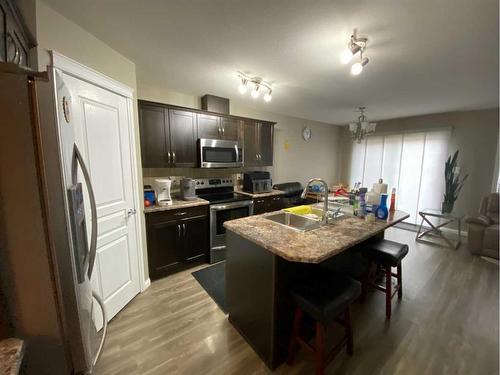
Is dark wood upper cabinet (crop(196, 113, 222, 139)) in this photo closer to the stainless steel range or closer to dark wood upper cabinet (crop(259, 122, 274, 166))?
the stainless steel range

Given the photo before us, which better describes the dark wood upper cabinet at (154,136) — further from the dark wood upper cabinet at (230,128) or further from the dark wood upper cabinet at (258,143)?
the dark wood upper cabinet at (258,143)

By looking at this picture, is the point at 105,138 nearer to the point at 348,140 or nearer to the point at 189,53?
the point at 189,53

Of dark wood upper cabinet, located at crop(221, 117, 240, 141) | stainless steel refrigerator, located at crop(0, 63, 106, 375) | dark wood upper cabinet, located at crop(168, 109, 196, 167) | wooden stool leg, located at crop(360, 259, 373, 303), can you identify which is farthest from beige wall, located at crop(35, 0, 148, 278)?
wooden stool leg, located at crop(360, 259, 373, 303)

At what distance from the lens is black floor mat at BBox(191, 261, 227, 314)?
7.29ft

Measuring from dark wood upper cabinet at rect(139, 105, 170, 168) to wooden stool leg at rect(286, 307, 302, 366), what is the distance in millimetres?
2243

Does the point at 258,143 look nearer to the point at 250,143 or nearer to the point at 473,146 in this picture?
the point at 250,143

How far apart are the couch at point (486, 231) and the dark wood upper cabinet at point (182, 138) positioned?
4469 mm

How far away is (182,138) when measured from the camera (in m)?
2.82

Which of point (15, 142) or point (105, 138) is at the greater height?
point (105, 138)

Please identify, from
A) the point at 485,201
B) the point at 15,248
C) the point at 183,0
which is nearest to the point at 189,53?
the point at 183,0

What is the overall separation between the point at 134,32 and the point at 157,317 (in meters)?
2.45

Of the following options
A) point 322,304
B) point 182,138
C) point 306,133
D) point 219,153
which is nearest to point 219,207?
point 219,153

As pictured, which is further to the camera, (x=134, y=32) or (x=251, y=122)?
(x=251, y=122)

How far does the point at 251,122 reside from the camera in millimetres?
3568
